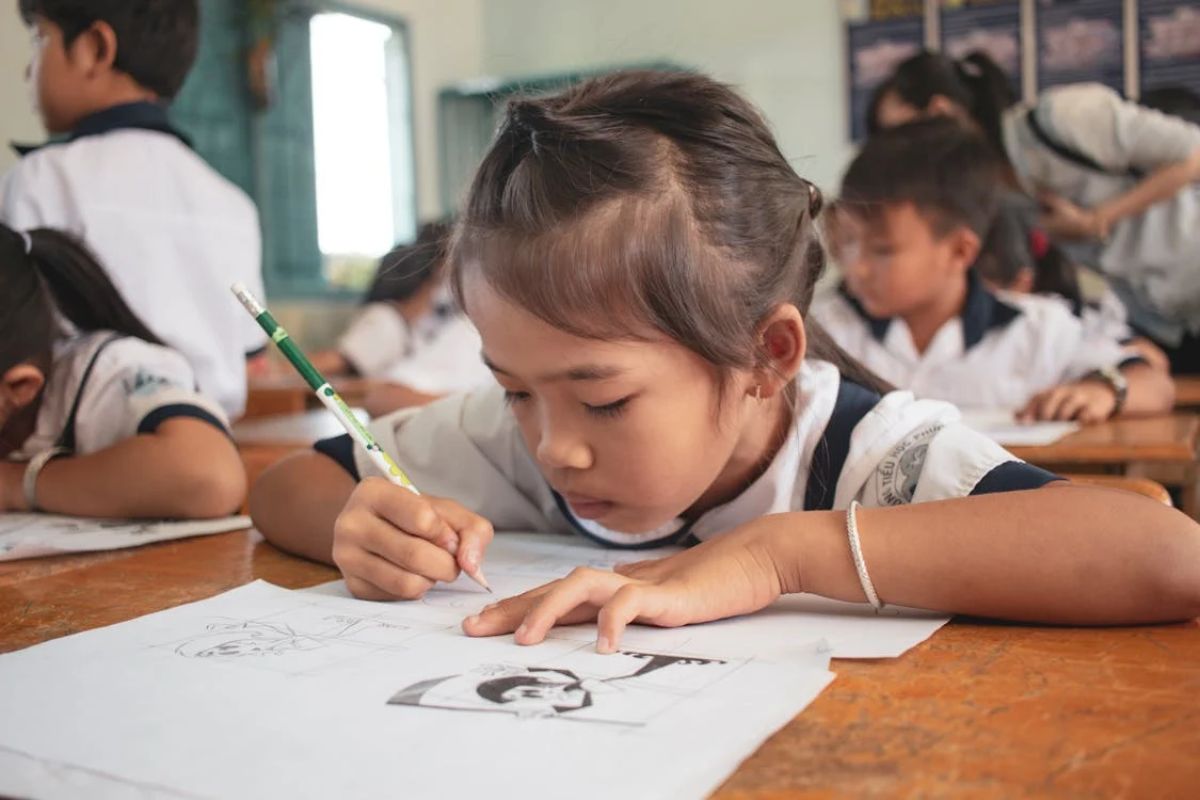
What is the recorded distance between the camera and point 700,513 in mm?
1041

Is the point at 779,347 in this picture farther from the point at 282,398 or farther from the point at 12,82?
the point at 12,82

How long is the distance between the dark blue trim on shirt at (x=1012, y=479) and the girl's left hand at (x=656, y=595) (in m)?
0.18

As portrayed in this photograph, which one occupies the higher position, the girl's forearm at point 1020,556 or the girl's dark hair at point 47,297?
the girl's dark hair at point 47,297

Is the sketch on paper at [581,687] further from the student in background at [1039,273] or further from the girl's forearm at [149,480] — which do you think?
the student in background at [1039,273]

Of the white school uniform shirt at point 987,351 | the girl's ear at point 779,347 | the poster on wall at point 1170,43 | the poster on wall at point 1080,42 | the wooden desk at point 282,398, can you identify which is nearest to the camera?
the girl's ear at point 779,347

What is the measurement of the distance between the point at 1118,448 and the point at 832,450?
619 mm

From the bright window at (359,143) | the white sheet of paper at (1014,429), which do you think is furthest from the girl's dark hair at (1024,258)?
the bright window at (359,143)

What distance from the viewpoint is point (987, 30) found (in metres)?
5.34

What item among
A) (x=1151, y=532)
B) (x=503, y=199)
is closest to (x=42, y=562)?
(x=503, y=199)

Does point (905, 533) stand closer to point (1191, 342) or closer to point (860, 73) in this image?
point (1191, 342)

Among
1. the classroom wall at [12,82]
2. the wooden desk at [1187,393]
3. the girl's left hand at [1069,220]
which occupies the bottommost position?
the wooden desk at [1187,393]

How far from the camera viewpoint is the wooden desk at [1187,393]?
6.82 ft

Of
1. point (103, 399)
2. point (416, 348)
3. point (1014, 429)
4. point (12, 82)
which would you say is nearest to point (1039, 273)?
point (1014, 429)

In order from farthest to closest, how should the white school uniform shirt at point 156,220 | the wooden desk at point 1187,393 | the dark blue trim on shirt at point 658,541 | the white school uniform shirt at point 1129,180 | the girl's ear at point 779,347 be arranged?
1. the white school uniform shirt at point 1129,180
2. the wooden desk at point 1187,393
3. the white school uniform shirt at point 156,220
4. the dark blue trim on shirt at point 658,541
5. the girl's ear at point 779,347
